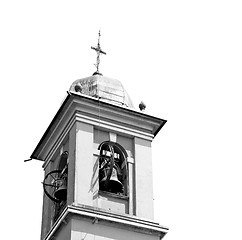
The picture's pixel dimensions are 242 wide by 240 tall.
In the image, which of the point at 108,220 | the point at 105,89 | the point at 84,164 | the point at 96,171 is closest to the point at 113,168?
the point at 96,171

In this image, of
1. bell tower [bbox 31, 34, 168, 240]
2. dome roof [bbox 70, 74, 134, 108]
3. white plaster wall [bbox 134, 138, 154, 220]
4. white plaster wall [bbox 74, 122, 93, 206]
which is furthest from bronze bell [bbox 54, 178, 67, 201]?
dome roof [bbox 70, 74, 134, 108]

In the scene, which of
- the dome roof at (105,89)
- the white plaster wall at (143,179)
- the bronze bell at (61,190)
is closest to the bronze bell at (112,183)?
the white plaster wall at (143,179)

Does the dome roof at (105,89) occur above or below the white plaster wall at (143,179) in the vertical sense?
above

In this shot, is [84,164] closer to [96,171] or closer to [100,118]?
[96,171]

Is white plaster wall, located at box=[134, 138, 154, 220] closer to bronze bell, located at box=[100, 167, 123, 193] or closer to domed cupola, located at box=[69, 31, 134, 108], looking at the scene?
bronze bell, located at box=[100, 167, 123, 193]

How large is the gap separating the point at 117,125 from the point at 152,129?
128 cm

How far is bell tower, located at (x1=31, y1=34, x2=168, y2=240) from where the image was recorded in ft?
84.9

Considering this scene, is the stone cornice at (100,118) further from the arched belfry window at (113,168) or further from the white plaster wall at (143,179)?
the arched belfry window at (113,168)

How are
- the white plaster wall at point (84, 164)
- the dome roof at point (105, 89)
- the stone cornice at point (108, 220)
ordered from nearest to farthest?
the stone cornice at point (108, 220), the white plaster wall at point (84, 164), the dome roof at point (105, 89)

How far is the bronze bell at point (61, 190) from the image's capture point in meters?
27.4

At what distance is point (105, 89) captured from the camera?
29.0 meters

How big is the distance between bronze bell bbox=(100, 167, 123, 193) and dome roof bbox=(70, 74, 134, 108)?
2.61 m

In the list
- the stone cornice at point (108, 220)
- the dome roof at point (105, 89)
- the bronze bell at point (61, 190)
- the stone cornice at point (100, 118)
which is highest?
the dome roof at point (105, 89)

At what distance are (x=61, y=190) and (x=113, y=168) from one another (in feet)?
5.92
